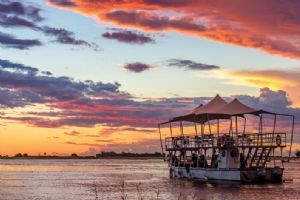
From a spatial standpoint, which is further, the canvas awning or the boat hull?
the canvas awning

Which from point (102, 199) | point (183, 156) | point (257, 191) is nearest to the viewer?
point (102, 199)

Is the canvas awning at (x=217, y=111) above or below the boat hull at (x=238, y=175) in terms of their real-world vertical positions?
above

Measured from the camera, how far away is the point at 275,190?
210ft

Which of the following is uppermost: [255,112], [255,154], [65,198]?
[255,112]

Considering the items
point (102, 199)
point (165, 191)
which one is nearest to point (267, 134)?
point (165, 191)

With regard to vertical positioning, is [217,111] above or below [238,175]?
above

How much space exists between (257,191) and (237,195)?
19.0ft

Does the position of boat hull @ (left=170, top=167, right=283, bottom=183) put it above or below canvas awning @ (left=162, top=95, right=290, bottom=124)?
below

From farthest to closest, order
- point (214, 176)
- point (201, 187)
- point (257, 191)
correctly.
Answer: point (214, 176) → point (201, 187) → point (257, 191)

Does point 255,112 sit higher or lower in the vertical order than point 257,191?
higher

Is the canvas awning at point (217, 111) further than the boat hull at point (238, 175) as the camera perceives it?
Yes

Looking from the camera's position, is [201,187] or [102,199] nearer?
[102,199]

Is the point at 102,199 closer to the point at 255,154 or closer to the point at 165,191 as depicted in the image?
the point at 165,191

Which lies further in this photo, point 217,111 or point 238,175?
point 217,111
